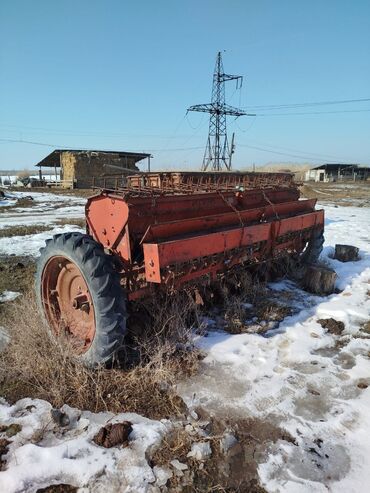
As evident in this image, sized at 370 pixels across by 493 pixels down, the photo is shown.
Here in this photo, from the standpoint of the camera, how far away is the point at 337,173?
64.8m

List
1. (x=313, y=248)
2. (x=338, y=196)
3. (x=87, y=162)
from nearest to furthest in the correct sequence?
(x=313, y=248) < (x=338, y=196) < (x=87, y=162)

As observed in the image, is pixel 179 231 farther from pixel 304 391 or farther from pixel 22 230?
pixel 22 230

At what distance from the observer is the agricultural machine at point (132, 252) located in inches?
130

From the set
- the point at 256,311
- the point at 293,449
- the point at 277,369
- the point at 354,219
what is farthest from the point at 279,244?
the point at 354,219

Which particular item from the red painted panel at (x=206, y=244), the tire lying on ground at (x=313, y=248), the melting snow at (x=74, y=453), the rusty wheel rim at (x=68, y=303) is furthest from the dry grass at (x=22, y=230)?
the melting snow at (x=74, y=453)

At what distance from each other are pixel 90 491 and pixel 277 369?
6.81ft

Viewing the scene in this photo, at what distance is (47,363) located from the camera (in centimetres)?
338

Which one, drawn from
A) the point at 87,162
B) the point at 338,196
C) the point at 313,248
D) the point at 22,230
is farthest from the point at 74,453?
the point at 87,162

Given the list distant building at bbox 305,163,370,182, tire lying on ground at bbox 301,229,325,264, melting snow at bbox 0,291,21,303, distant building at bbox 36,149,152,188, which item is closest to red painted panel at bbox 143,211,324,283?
tire lying on ground at bbox 301,229,325,264

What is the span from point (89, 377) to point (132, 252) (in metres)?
1.28

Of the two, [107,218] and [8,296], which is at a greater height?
[107,218]

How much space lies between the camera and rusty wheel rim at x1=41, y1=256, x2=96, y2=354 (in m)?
3.61

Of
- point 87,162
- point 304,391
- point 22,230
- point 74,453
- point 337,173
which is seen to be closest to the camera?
point 74,453

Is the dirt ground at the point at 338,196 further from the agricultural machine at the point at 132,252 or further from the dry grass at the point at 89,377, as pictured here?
the dry grass at the point at 89,377
